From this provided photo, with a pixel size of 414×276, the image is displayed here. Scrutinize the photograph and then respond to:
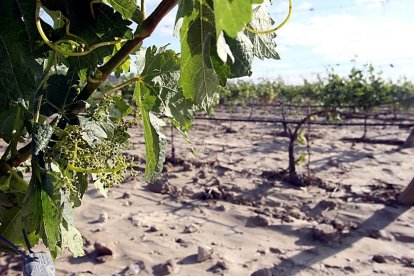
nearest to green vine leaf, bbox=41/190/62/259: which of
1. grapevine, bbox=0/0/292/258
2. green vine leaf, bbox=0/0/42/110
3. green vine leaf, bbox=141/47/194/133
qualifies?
grapevine, bbox=0/0/292/258

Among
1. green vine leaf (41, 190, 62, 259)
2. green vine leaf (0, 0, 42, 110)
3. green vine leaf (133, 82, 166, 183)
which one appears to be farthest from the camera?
green vine leaf (133, 82, 166, 183)

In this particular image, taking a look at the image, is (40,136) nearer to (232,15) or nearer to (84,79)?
(84,79)

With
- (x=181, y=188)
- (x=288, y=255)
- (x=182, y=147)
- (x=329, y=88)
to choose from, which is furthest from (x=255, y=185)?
(x=329, y=88)

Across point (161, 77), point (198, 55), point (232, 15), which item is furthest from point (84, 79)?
point (232, 15)

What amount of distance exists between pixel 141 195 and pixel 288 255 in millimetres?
2487

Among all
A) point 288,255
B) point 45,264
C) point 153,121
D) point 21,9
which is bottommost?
point 288,255

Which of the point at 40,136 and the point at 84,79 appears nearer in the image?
the point at 40,136

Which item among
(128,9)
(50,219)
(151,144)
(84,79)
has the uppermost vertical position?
(128,9)

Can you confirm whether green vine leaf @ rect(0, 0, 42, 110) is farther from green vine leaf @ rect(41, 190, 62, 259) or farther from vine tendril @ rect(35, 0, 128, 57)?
green vine leaf @ rect(41, 190, 62, 259)

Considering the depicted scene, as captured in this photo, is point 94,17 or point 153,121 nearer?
point 94,17

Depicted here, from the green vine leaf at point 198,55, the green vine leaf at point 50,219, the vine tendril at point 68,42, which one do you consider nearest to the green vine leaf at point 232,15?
the green vine leaf at point 198,55

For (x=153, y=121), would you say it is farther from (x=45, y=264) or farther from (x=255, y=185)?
(x=255, y=185)

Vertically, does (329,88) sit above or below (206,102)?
above

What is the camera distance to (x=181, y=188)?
649 centimetres
